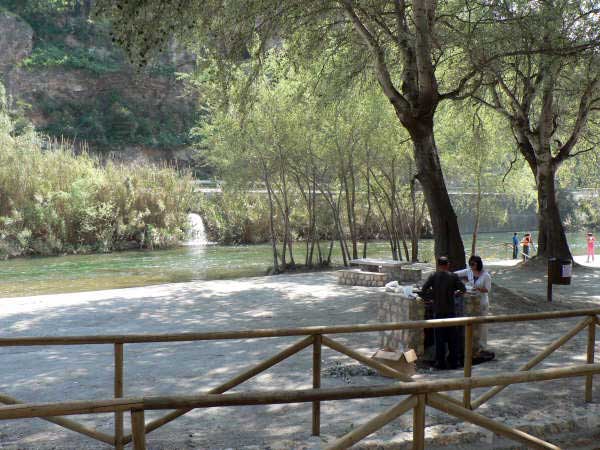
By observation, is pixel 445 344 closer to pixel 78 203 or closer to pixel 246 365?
pixel 246 365

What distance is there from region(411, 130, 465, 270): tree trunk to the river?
37.9ft

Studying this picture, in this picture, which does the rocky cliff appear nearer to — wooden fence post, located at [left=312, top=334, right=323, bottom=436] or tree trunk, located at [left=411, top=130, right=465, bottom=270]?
tree trunk, located at [left=411, top=130, right=465, bottom=270]

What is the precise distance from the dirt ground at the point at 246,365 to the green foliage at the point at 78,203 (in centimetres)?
1690

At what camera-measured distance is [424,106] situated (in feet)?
41.2

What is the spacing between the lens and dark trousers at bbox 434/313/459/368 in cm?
806

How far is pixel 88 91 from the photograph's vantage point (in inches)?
2482

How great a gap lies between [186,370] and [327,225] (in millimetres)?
26818

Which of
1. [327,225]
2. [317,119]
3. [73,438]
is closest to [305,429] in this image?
[73,438]

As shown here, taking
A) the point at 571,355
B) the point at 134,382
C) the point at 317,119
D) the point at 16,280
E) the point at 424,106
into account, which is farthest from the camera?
the point at 16,280

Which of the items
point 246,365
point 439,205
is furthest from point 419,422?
point 439,205

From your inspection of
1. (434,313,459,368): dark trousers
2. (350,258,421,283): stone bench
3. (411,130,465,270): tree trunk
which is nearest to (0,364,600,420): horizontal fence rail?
(434,313,459,368): dark trousers

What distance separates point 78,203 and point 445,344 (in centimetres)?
2853

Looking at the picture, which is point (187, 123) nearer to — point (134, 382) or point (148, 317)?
point (148, 317)

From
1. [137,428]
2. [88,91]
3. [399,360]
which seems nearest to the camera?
[137,428]
